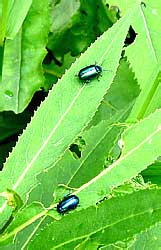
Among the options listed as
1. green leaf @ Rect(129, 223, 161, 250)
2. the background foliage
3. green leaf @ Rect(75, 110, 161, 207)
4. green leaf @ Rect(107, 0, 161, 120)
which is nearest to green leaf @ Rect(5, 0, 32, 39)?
the background foliage

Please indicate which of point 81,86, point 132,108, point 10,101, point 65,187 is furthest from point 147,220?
point 10,101

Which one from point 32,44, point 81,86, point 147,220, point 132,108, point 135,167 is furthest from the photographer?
point 32,44

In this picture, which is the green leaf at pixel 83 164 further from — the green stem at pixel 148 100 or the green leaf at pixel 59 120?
the green stem at pixel 148 100

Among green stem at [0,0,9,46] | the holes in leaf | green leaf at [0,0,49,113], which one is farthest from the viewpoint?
green leaf at [0,0,49,113]

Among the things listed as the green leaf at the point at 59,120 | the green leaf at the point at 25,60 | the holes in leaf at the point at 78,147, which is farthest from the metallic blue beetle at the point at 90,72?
the green leaf at the point at 25,60

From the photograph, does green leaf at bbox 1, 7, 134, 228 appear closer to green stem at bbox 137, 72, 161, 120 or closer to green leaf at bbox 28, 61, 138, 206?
green leaf at bbox 28, 61, 138, 206

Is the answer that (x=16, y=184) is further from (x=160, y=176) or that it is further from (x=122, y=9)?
(x=122, y=9)

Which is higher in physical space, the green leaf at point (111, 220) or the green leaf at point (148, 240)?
the green leaf at point (111, 220)
